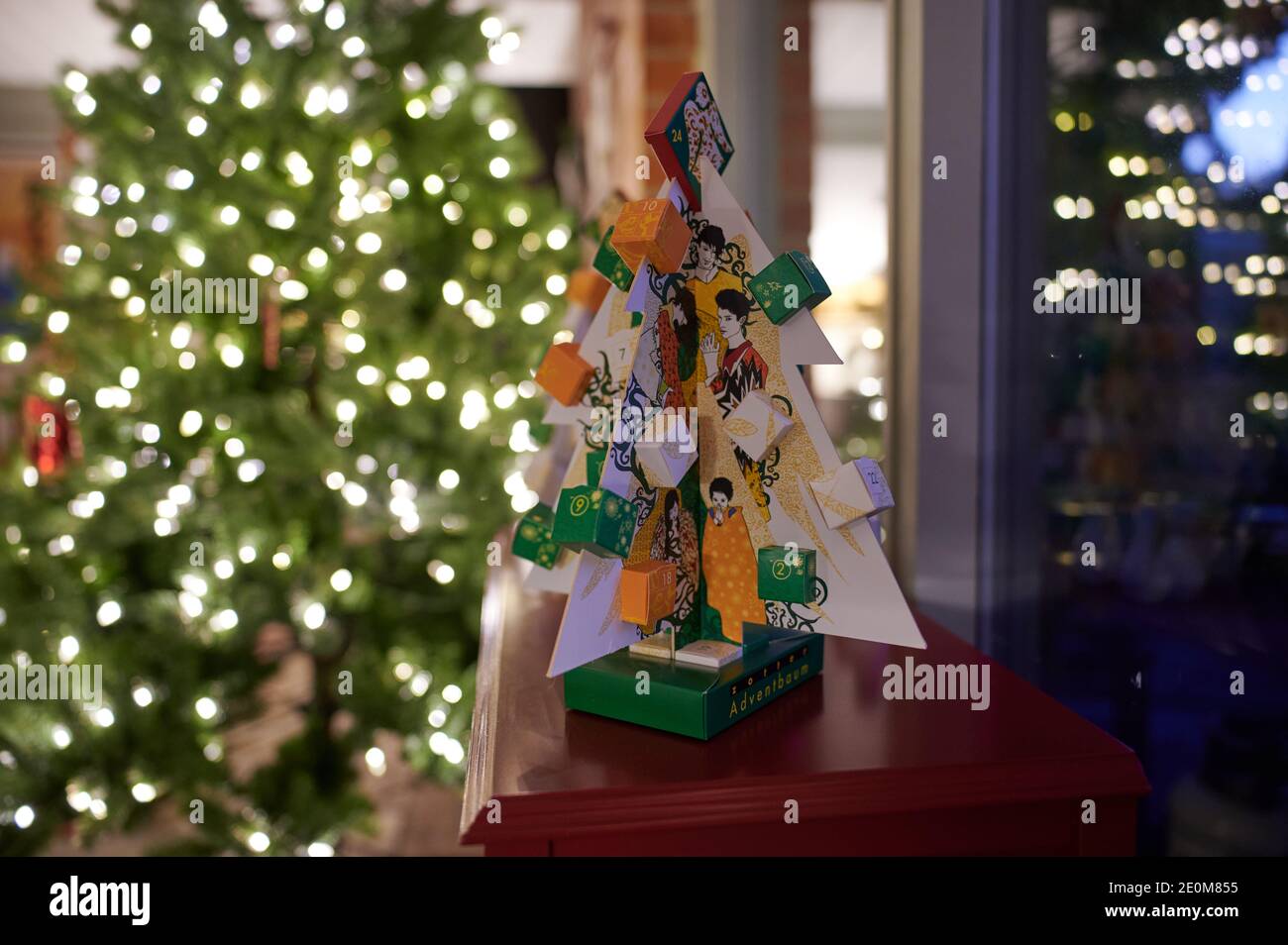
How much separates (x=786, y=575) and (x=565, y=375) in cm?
31

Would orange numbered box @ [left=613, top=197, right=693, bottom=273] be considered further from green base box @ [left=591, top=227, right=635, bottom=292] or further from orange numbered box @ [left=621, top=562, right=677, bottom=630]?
orange numbered box @ [left=621, top=562, right=677, bottom=630]

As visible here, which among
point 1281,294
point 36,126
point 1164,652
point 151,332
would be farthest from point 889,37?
point 36,126

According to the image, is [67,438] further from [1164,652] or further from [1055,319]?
[1164,652]

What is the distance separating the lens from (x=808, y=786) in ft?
2.39

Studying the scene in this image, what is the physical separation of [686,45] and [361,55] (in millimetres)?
1014

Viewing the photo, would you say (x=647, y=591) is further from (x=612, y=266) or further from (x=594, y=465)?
(x=612, y=266)

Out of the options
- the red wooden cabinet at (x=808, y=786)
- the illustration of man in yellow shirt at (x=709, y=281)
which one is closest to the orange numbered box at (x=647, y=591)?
the red wooden cabinet at (x=808, y=786)

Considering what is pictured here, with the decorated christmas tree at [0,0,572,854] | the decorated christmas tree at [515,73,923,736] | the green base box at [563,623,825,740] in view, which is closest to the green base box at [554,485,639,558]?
the decorated christmas tree at [515,73,923,736]

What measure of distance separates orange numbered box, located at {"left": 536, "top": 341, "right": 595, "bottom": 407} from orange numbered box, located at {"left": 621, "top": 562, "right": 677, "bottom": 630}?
0.65 ft

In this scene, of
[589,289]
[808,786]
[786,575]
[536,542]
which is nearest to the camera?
[808,786]

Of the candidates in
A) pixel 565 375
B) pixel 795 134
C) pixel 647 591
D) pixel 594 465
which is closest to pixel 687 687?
pixel 647 591

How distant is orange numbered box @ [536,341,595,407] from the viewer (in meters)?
0.91

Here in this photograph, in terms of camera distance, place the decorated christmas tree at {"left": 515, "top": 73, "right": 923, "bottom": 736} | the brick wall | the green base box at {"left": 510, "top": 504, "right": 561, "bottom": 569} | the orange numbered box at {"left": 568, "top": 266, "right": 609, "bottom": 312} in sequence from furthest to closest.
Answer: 1. the brick wall
2. the orange numbered box at {"left": 568, "top": 266, "right": 609, "bottom": 312}
3. the green base box at {"left": 510, "top": 504, "right": 561, "bottom": 569}
4. the decorated christmas tree at {"left": 515, "top": 73, "right": 923, "bottom": 736}
